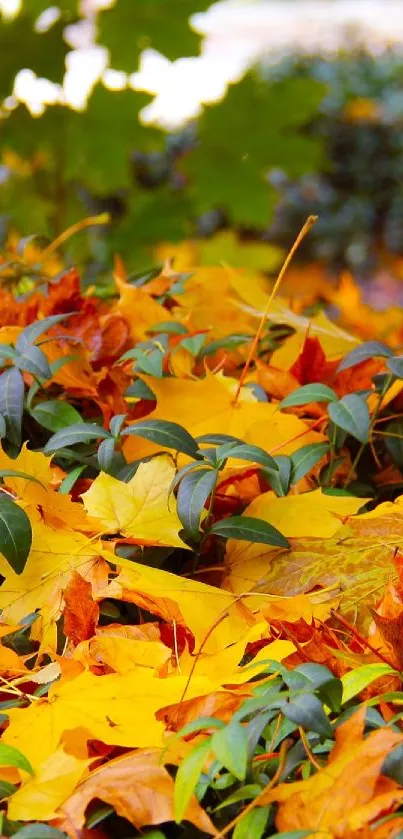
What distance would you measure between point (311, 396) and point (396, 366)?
86mm

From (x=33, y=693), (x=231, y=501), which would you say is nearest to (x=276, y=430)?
(x=231, y=501)

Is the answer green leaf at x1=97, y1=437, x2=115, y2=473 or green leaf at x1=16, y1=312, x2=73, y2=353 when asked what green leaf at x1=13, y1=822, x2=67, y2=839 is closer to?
green leaf at x1=97, y1=437, x2=115, y2=473

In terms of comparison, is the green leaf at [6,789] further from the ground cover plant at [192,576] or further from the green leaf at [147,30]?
the green leaf at [147,30]

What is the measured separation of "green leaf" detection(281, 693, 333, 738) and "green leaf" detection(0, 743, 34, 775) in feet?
0.51

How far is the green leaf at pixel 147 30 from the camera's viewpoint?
223 cm

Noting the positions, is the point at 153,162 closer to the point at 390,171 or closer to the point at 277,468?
the point at 390,171

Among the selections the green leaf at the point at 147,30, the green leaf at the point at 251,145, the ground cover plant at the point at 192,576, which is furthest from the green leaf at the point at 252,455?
the green leaf at the point at 251,145

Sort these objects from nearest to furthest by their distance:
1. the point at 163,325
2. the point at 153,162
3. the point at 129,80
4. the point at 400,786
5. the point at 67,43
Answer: the point at 400,786 → the point at 163,325 → the point at 67,43 → the point at 129,80 → the point at 153,162

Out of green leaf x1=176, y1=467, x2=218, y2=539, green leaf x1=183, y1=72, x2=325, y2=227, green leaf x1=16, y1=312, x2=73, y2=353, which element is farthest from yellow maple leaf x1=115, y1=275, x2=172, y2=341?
green leaf x1=183, y1=72, x2=325, y2=227

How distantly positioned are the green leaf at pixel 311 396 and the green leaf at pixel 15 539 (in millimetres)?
279

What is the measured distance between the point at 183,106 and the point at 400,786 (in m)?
5.89

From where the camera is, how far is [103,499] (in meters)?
0.80

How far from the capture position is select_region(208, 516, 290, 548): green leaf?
0.80 metres

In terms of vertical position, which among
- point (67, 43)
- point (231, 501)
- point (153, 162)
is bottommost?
point (153, 162)
